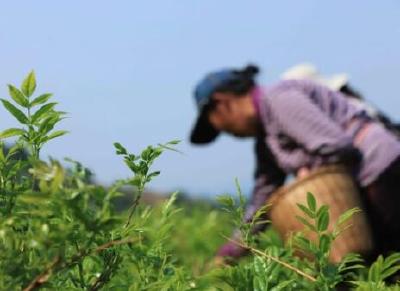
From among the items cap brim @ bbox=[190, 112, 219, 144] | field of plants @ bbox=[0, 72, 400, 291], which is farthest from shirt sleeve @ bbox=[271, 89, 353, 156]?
field of plants @ bbox=[0, 72, 400, 291]

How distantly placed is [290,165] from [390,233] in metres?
0.53

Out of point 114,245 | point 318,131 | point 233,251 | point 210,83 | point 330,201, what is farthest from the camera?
point 210,83

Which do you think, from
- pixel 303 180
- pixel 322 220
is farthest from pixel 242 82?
pixel 322 220

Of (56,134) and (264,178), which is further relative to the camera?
(264,178)

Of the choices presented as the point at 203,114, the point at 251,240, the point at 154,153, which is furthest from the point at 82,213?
the point at 203,114

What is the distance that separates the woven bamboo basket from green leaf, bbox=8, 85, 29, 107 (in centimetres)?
208

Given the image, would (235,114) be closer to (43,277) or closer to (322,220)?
(322,220)

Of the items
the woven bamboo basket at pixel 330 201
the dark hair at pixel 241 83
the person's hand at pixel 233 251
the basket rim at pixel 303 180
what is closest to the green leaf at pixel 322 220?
the woven bamboo basket at pixel 330 201

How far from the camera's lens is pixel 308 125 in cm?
357

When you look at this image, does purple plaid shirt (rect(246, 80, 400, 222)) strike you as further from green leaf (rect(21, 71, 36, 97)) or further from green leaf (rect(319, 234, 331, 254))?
green leaf (rect(21, 71, 36, 97))

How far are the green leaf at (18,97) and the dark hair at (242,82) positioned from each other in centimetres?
301

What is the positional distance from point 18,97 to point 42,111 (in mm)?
41

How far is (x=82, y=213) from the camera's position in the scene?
0.93m

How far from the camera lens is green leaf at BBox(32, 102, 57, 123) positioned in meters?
1.29
